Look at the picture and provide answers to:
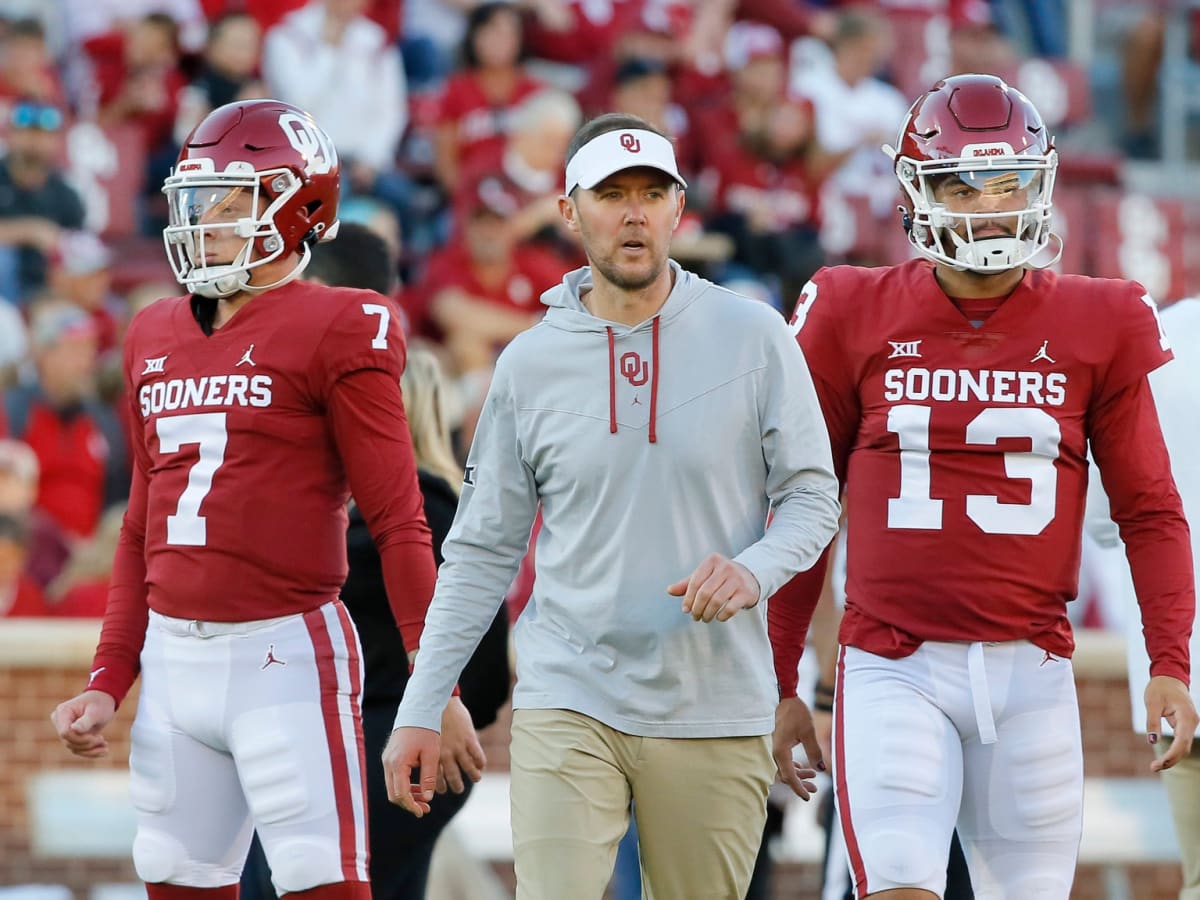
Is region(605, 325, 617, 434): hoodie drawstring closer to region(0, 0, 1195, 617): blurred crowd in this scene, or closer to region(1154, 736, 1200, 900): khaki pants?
region(1154, 736, 1200, 900): khaki pants

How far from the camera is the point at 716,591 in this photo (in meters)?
3.62

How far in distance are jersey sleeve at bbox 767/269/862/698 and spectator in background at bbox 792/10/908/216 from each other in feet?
26.9

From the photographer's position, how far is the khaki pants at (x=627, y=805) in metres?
3.89

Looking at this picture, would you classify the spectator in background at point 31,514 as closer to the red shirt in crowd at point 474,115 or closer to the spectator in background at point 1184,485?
the red shirt in crowd at point 474,115

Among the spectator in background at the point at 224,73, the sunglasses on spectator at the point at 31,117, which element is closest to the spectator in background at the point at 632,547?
the sunglasses on spectator at the point at 31,117

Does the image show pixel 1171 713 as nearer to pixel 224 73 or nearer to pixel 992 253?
pixel 992 253

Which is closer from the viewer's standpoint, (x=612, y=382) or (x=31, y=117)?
(x=612, y=382)

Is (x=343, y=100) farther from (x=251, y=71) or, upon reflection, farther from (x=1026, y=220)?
(x=1026, y=220)

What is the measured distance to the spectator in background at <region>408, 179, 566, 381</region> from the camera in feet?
33.4

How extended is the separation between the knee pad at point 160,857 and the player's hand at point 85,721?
28 cm

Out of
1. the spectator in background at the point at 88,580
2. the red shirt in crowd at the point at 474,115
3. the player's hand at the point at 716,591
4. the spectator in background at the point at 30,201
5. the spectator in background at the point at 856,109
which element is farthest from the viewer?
the spectator in background at the point at 856,109

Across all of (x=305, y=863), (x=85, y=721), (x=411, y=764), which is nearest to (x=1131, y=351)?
(x=411, y=764)

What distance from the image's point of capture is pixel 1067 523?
166 inches

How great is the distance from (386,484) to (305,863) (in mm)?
788
